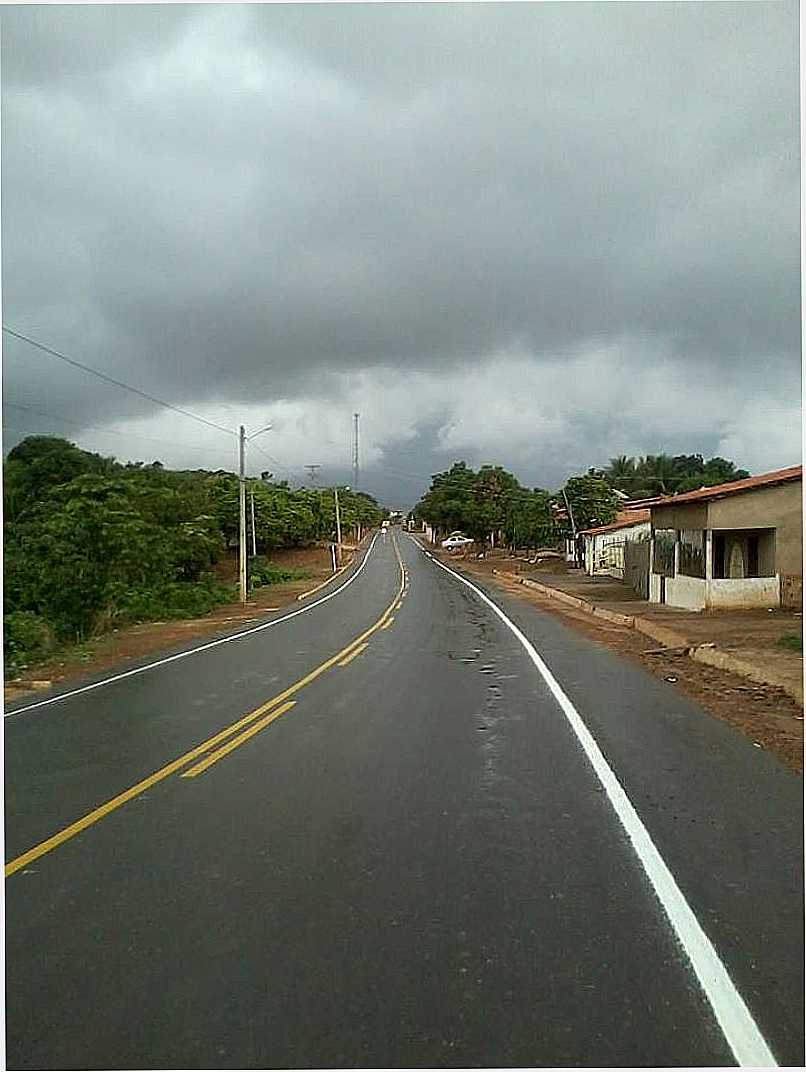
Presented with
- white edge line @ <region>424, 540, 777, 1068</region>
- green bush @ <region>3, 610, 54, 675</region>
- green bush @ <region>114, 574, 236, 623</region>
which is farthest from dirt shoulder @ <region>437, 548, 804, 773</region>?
green bush @ <region>114, 574, 236, 623</region>

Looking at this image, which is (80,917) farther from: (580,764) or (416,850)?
(580,764)

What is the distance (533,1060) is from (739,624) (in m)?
19.2

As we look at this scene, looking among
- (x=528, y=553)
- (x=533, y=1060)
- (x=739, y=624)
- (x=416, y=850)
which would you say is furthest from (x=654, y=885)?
(x=528, y=553)

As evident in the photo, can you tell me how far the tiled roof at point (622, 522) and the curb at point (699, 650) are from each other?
14.2 metres

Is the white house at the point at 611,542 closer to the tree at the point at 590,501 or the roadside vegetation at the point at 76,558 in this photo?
the tree at the point at 590,501

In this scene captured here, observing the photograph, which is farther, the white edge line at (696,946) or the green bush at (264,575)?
the green bush at (264,575)

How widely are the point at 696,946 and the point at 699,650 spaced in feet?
42.3

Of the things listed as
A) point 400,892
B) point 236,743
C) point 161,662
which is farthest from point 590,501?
point 400,892

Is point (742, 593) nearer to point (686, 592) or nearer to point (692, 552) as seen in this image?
point (686, 592)

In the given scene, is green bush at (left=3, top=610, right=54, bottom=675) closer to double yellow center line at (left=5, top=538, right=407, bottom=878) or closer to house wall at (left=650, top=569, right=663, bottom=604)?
double yellow center line at (left=5, top=538, right=407, bottom=878)

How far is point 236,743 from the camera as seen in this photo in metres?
9.14

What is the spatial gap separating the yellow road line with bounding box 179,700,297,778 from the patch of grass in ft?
29.7

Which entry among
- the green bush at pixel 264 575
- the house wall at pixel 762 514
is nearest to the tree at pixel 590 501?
the green bush at pixel 264 575

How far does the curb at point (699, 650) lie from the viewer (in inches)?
507
